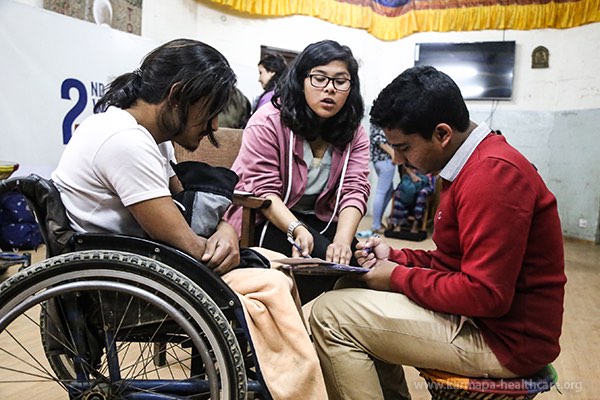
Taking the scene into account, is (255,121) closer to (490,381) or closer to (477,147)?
(477,147)

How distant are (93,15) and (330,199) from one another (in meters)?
3.16

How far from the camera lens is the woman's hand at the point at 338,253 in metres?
1.50

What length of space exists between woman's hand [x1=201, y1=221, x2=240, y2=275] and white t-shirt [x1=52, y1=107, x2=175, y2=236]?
0.14 metres

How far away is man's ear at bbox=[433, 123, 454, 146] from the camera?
3.74 ft

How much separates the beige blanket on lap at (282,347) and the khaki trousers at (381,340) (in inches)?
6.0

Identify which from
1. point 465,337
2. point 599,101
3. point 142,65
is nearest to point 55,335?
point 142,65

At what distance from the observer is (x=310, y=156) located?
173 cm

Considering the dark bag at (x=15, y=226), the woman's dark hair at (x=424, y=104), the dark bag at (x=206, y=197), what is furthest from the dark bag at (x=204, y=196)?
the dark bag at (x=15, y=226)

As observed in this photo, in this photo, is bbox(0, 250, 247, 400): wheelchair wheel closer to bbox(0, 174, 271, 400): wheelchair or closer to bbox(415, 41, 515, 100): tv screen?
bbox(0, 174, 271, 400): wheelchair

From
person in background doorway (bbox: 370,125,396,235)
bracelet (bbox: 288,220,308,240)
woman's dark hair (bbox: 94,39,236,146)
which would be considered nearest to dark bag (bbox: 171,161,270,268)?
woman's dark hair (bbox: 94,39,236,146)

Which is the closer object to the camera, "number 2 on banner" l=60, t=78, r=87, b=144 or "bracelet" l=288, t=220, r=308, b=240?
"bracelet" l=288, t=220, r=308, b=240

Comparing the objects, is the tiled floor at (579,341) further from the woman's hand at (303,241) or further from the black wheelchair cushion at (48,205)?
the black wheelchair cushion at (48,205)

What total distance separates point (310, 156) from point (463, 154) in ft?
2.19

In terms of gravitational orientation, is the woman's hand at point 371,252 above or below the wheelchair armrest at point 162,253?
below
